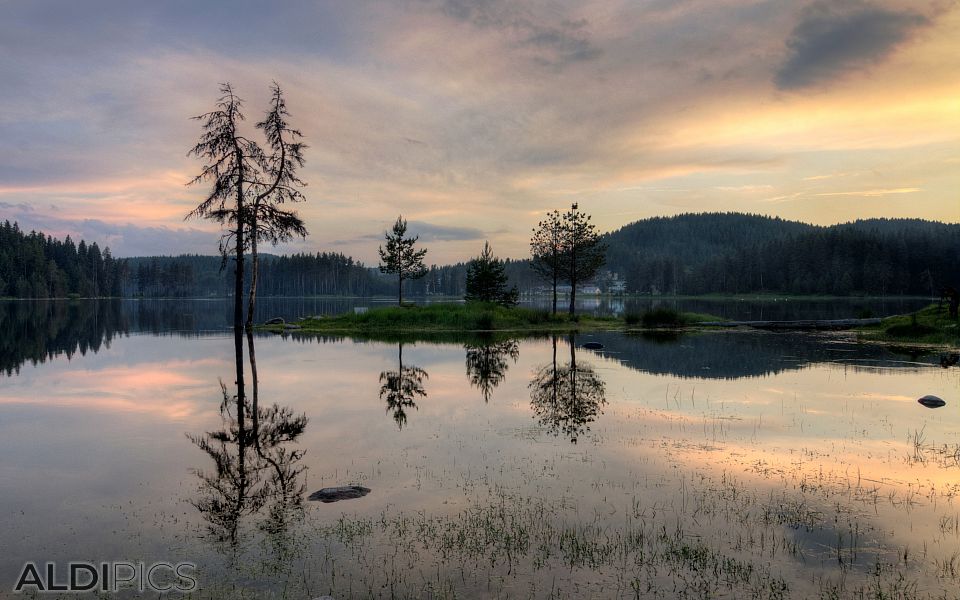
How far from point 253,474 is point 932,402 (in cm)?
2191

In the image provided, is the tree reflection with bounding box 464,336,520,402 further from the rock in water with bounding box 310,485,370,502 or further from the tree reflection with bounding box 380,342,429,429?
the rock in water with bounding box 310,485,370,502

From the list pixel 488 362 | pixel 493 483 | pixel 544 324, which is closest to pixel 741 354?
pixel 488 362

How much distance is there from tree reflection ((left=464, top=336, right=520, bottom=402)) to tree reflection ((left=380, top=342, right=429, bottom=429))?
2.30m

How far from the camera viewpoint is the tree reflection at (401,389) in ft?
57.6

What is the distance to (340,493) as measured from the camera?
10.3 meters

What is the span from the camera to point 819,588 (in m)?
7.17

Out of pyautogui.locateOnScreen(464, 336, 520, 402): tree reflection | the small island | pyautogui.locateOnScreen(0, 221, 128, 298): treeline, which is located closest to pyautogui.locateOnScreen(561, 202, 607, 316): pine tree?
the small island

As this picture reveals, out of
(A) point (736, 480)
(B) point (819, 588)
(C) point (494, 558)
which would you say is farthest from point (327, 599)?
(A) point (736, 480)

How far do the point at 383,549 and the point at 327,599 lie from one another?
5.40 feet

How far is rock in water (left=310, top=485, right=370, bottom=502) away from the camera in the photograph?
1006 centimetres

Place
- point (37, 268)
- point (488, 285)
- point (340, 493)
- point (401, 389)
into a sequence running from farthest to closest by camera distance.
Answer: point (37, 268) < point (488, 285) < point (401, 389) < point (340, 493)

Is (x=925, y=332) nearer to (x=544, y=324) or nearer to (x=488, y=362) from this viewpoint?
(x=544, y=324)

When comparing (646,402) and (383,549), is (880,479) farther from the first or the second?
(383,549)

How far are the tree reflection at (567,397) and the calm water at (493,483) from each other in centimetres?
16
